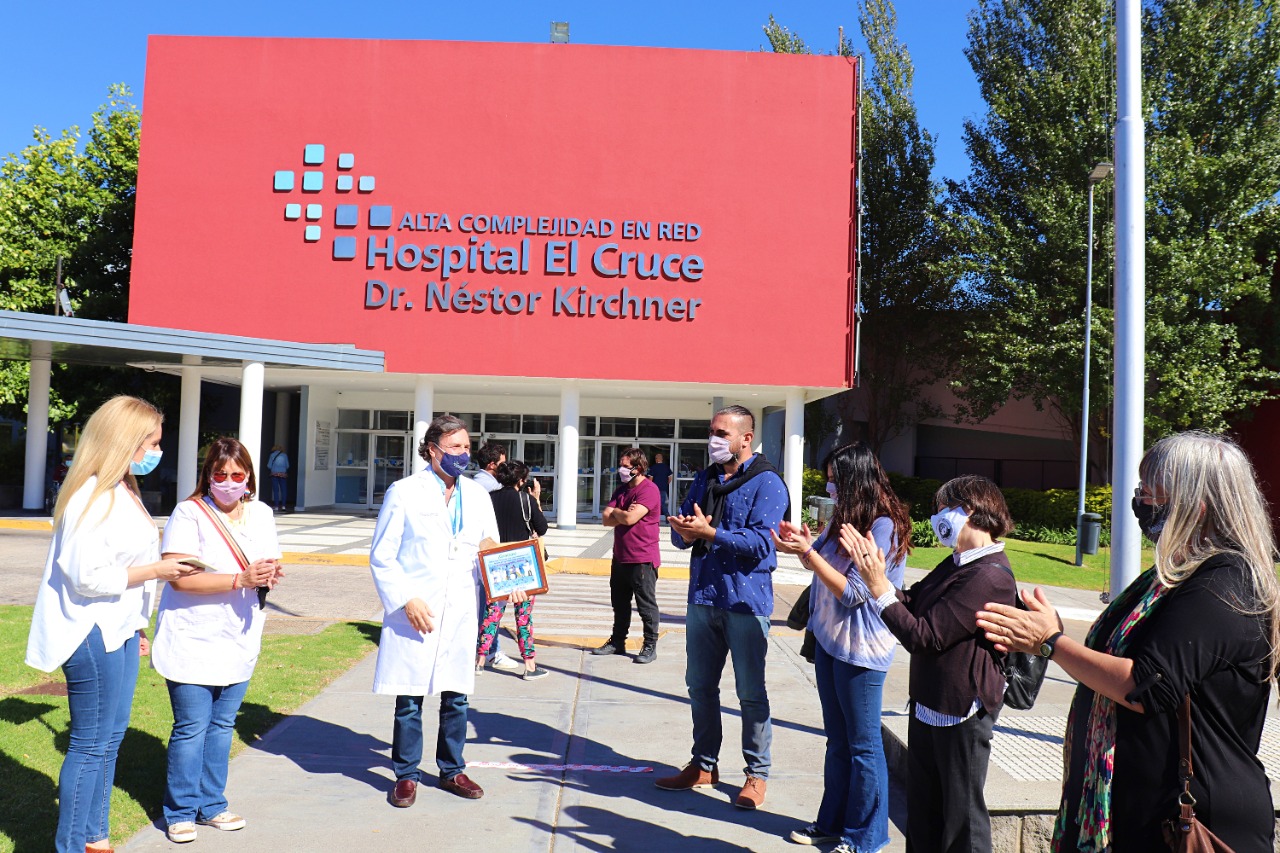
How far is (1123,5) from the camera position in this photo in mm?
6633

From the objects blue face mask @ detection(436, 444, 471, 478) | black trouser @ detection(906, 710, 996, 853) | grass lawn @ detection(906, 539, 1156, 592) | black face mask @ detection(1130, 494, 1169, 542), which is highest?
blue face mask @ detection(436, 444, 471, 478)

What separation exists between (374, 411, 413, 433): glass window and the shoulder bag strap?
24678mm

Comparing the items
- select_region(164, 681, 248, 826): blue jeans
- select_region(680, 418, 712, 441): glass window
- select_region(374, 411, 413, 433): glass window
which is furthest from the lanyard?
select_region(374, 411, 413, 433): glass window

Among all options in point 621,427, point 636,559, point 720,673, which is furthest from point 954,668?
point 621,427

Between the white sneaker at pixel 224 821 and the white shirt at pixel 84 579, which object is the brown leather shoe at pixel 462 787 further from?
the white shirt at pixel 84 579

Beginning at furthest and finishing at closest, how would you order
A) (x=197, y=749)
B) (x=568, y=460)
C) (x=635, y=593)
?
(x=568, y=460) → (x=635, y=593) → (x=197, y=749)

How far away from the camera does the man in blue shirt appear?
495cm

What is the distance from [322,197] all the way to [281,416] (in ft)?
32.2

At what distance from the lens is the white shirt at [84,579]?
148 inches

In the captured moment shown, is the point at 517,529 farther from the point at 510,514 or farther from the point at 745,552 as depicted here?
the point at 745,552

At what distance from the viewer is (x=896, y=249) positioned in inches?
1296

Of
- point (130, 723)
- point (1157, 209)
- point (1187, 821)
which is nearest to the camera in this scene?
point (1187, 821)

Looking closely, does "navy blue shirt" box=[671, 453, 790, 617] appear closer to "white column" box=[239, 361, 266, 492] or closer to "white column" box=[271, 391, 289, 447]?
"white column" box=[239, 361, 266, 492]

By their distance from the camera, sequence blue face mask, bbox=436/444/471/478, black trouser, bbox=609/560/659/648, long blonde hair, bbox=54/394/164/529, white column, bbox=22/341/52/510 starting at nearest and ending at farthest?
1. long blonde hair, bbox=54/394/164/529
2. blue face mask, bbox=436/444/471/478
3. black trouser, bbox=609/560/659/648
4. white column, bbox=22/341/52/510
